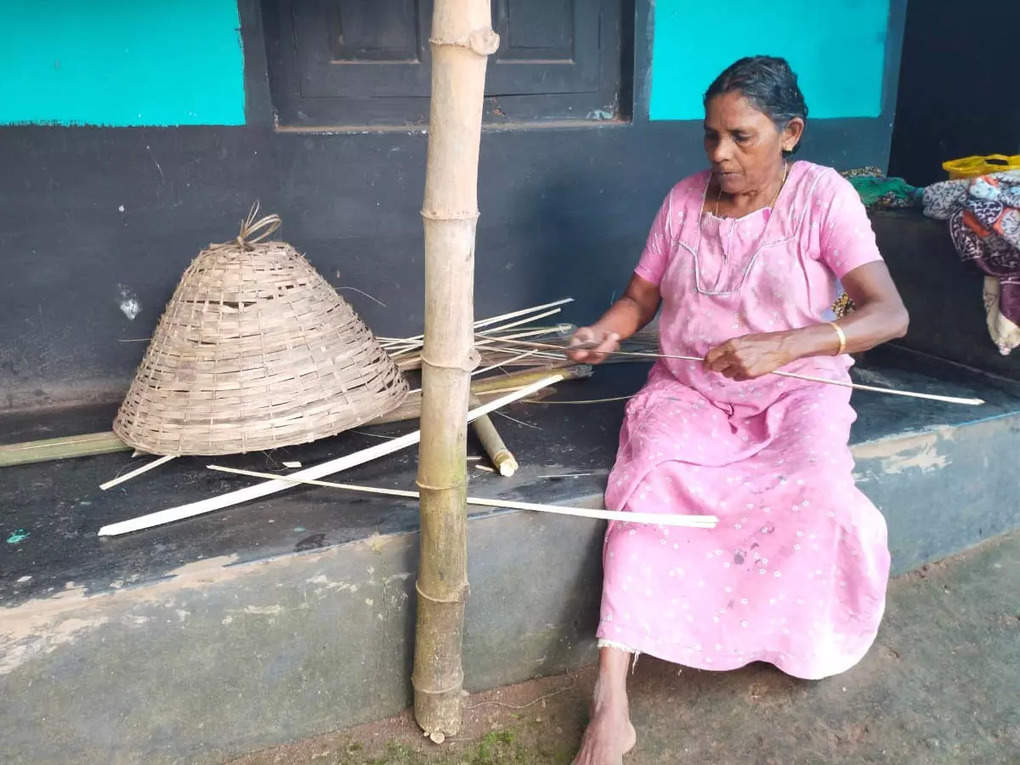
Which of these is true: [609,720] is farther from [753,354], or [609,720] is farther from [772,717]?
[753,354]

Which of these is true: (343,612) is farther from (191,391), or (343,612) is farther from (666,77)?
(666,77)

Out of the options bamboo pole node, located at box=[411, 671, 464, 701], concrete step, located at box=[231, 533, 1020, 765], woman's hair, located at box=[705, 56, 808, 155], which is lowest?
concrete step, located at box=[231, 533, 1020, 765]

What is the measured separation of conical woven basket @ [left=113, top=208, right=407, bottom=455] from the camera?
1974 millimetres

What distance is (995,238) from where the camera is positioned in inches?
98.2

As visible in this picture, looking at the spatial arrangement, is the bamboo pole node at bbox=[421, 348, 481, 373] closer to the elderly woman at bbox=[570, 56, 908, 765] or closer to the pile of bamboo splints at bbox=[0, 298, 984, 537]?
the pile of bamboo splints at bbox=[0, 298, 984, 537]

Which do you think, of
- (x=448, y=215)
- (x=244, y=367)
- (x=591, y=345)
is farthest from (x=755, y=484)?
(x=244, y=367)

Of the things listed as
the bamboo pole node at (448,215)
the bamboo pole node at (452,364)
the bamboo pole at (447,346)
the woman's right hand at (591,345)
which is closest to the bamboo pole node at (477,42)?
the bamboo pole at (447,346)

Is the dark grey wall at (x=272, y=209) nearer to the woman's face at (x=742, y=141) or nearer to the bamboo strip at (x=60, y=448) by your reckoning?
the bamboo strip at (x=60, y=448)

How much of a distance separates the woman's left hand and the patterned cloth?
3.53 feet

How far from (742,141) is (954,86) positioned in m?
2.08

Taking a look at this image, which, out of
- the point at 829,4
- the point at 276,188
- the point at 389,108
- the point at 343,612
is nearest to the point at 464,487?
the point at 343,612

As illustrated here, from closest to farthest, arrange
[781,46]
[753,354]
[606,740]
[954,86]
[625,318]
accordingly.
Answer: [606,740]
[753,354]
[625,318]
[781,46]
[954,86]

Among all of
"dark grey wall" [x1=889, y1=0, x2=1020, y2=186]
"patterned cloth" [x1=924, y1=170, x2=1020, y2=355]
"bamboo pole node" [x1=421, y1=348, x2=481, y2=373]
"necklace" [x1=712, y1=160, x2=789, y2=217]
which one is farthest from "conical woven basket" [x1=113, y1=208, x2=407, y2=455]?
"dark grey wall" [x1=889, y1=0, x2=1020, y2=186]

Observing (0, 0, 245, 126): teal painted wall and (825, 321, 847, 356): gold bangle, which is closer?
(825, 321, 847, 356): gold bangle
